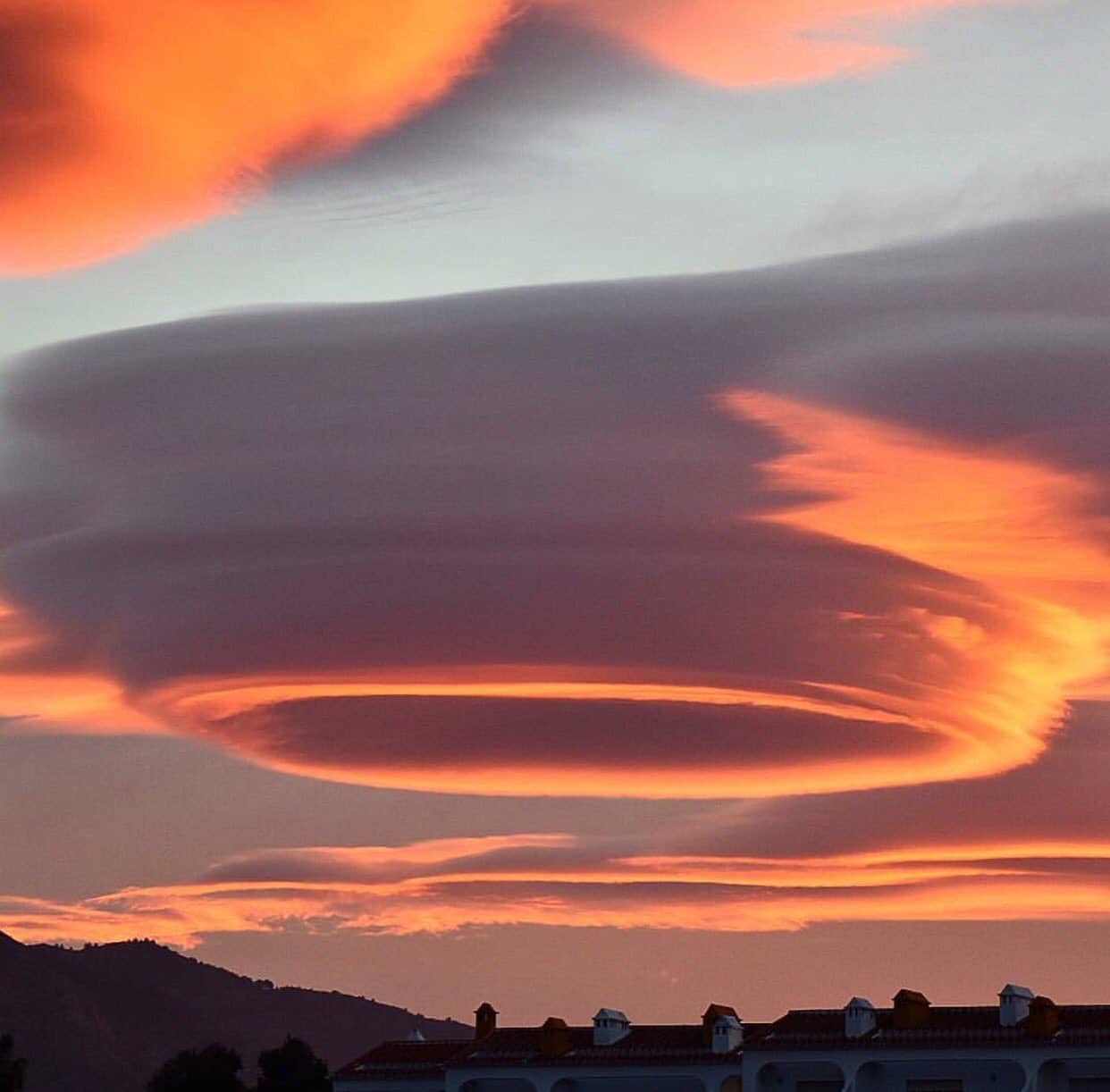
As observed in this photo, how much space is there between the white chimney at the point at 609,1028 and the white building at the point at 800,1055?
0.17 feet

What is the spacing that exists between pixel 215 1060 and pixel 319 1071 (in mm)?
6175

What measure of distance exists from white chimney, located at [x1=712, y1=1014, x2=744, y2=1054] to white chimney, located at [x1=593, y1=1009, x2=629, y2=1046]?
15.5 ft

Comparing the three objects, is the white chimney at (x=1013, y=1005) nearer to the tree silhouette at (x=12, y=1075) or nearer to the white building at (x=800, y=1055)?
the white building at (x=800, y=1055)

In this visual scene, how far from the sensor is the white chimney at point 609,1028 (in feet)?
341

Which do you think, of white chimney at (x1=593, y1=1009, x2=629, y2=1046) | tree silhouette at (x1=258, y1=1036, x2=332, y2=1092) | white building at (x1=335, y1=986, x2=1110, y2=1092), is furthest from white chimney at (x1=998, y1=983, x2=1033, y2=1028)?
tree silhouette at (x1=258, y1=1036, x2=332, y2=1092)

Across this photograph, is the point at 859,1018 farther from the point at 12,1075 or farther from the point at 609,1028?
the point at 12,1075

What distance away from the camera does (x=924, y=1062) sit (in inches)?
3780

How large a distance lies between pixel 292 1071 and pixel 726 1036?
147ft

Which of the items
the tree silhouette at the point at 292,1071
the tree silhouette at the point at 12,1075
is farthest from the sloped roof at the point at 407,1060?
the tree silhouette at the point at 12,1075

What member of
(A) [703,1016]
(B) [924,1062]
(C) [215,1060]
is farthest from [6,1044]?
(B) [924,1062]

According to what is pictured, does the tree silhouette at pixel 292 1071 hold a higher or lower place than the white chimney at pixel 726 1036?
higher

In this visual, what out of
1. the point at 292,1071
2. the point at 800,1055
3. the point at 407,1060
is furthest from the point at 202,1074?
the point at 800,1055

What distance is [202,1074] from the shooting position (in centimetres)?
13562

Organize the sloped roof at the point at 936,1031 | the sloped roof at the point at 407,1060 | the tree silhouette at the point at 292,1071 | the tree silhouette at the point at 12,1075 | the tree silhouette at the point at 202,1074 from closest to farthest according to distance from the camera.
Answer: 1. the sloped roof at the point at 936,1031
2. the sloped roof at the point at 407,1060
3. the tree silhouette at the point at 202,1074
4. the tree silhouette at the point at 12,1075
5. the tree silhouette at the point at 292,1071
